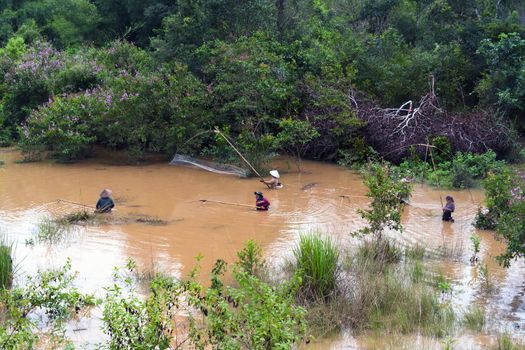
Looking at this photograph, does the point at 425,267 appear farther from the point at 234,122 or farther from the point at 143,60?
the point at 143,60

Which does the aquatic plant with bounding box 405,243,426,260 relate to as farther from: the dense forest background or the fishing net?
the fishing net

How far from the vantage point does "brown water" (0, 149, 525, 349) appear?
991cm

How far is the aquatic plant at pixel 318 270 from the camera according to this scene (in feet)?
27.8

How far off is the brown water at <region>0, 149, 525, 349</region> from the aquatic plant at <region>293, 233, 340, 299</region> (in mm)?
720

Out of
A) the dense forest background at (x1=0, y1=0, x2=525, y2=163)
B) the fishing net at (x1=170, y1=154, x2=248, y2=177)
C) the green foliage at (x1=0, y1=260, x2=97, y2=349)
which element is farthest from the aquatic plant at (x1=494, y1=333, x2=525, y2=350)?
the fishing net at (x1=170, y1=154, x2=248, y2=177)

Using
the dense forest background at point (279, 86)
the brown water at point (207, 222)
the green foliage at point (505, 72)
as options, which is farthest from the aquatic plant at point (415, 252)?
the green foliage at point (505, 72)

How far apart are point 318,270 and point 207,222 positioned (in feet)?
16.8

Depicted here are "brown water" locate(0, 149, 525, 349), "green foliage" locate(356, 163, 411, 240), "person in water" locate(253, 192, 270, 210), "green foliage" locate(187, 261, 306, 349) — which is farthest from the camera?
"person in water" locate(253, 192, 270, 210)

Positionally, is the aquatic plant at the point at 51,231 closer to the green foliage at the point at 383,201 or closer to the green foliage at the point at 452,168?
the green foliage at the point at 383,201

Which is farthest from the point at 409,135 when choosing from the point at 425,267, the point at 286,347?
the point at 286,347

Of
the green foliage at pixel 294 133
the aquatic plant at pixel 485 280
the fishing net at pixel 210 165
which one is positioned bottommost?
the aquatic plant at pixel 485 280

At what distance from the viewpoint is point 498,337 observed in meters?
7.74

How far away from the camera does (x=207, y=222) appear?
1334cm

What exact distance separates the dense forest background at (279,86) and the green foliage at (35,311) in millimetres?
10004
